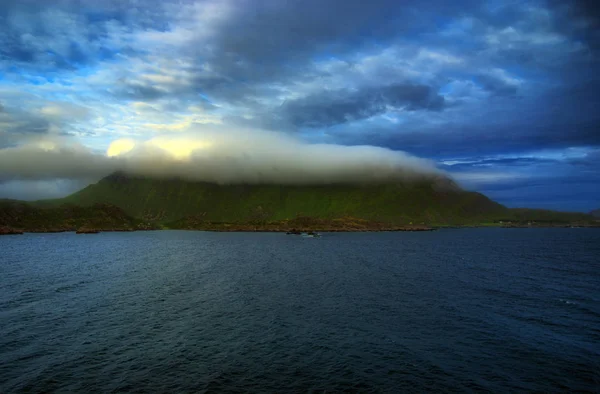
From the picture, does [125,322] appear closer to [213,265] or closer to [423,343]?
[423,343]

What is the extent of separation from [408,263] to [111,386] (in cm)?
10603

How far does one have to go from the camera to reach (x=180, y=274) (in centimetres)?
9881

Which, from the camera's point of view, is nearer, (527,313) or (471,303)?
(527,313)

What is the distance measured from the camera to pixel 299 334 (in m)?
46.8

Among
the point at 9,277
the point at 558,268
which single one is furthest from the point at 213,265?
the point at 558,268

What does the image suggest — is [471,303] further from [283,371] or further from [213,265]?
[213,265]

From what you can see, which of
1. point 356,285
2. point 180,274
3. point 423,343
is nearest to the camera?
point 423,343

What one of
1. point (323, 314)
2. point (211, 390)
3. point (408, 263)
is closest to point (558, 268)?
point (408, 263)

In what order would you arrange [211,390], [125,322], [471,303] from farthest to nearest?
[471,303] < [125,322] < [211,390]

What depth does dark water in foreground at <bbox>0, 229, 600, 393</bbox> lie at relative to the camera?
3372 centimetres

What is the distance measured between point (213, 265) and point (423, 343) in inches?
3464

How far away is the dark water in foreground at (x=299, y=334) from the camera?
33.7 meters

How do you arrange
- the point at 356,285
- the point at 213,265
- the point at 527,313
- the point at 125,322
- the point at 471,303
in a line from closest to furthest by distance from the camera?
the point at 125,322
the point at 527,313
the point at 471,303
the point at 356,285
the point at 213,265

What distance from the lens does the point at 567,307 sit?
59969 mm
